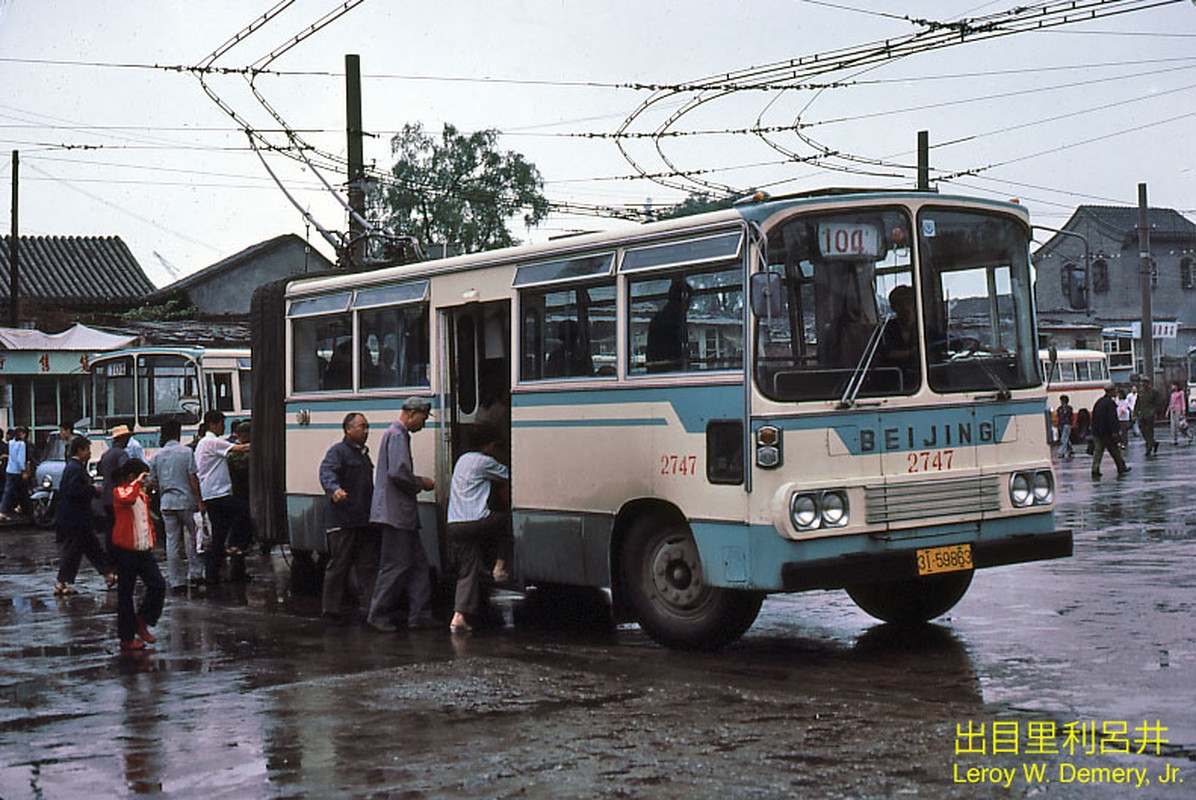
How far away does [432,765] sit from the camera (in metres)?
7.62

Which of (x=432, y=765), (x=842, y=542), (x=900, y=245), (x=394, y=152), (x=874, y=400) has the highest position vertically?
(x=394, y=152)

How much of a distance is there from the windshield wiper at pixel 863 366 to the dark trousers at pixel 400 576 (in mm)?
4302

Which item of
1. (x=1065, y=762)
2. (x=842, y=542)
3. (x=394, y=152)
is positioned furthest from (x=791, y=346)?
(x=394, y=152)

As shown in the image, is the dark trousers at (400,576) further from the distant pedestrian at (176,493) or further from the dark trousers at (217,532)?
the dark trousers at (217,532)

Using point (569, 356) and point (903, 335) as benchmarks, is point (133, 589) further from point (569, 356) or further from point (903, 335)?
point (903, 335)

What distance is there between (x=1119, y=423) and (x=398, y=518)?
23789 millimetres

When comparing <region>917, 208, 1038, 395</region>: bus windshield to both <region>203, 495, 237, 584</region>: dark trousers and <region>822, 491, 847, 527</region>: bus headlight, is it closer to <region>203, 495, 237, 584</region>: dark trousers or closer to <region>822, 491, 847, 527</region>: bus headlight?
<region>822, 491, 847, 527</region>: bus headlight

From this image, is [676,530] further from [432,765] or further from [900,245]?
[432,765]

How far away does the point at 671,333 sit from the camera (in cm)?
1111

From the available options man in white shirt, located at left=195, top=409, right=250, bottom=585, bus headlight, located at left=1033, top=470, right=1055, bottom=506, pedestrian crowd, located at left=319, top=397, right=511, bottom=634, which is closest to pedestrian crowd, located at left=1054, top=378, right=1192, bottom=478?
man in white shirt, located at left=195, top=409, right=250, bottom=585

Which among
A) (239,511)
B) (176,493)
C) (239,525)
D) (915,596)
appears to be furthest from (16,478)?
(915,596)

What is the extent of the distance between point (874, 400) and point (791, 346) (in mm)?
659

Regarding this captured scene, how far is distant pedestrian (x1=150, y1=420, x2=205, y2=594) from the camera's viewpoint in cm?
1670

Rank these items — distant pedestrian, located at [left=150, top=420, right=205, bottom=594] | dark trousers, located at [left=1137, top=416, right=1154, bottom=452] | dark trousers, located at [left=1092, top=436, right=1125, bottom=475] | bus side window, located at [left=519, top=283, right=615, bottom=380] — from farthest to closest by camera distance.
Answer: dark trousers, located at [left=1137, top=416, right=1154, bottom=452]
dark trousers, located at [left=1092, top=436, right=1125, bottom=475]
distant pedestrian, located at [left=150, top=420, right=205, bottom=594]
bus side window, located at [left=519, top=283, right=615, bottom=380]
